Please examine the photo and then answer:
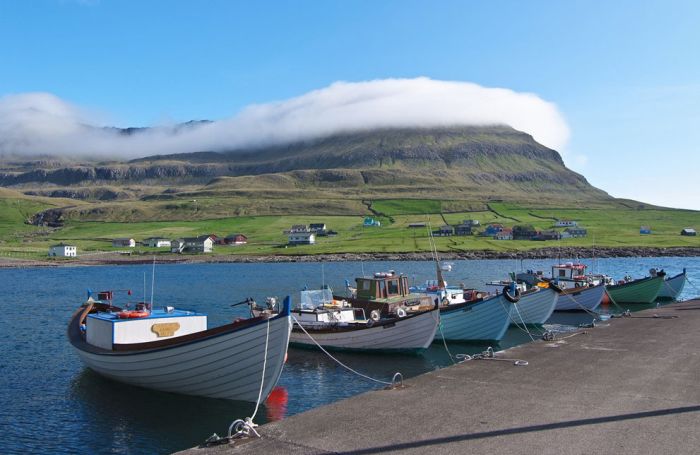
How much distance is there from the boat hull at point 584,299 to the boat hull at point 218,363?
121ft

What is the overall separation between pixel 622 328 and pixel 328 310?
1643 cm

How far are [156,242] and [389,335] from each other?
540 feet

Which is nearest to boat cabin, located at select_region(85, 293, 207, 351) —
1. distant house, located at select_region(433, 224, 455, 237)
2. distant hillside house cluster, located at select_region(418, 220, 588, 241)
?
distant hillside house cluster, located at select_region(418, 220, 588, 241)

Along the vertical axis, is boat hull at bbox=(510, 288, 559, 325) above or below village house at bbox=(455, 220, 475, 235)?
below

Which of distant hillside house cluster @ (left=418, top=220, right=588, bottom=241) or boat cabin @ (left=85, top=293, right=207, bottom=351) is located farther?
distant hillside house cluster @ (left=418, top=220, right=588, bottom=241)

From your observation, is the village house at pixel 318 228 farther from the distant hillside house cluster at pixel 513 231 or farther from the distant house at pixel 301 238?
the distant hillside house cluster at pixel 513 231

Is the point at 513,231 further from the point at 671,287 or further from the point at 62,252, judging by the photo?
the point at 62,252

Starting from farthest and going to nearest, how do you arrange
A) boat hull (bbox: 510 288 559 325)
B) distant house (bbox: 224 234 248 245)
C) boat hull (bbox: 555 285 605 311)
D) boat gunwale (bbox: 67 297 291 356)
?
distant house (bbox: 224 234 248 245) → boat hull (bbox: 555 285 605 311) → boat hull (bbox: 510 288 559 325) → boat gunwale (bbox: 67 297 291 356)

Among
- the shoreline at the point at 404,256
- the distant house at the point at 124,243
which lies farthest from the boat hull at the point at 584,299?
the distant house at the point at 124,243

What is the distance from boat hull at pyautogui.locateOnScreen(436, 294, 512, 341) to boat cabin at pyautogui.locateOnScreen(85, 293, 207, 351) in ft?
51.6

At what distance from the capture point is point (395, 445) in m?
12.7

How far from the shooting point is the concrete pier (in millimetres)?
12578

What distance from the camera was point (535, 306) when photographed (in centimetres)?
4131

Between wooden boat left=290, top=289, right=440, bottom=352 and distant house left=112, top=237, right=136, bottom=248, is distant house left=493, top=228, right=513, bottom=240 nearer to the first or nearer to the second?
distant house left=112, top=237, right=136, bottom=248
